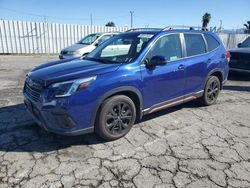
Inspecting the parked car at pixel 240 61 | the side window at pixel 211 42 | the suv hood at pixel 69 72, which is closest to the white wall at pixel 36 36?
the parked car at pixel 240 61

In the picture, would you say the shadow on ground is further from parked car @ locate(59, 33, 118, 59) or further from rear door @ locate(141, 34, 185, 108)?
parked car @ locate(59, 33, 118, 59)

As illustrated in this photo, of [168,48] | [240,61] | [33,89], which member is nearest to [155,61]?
[168,48]

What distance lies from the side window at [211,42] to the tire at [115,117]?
2.63 meters

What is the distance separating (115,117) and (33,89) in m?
1.34

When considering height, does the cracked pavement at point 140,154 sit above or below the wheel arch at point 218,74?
below

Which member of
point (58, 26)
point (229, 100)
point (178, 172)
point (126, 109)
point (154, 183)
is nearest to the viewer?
point (154, 183)

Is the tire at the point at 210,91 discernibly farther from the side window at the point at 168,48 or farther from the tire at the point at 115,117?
the tire at the point at 115,117

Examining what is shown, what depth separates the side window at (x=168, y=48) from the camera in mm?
4245

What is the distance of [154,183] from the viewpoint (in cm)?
284

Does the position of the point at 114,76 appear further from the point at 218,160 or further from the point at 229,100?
the point at 229,100

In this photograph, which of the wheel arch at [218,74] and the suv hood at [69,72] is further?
the wheel arch at [218,74]

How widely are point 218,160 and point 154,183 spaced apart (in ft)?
3.63

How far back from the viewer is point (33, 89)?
11.9 feet

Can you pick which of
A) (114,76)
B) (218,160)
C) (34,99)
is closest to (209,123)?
(218,160)
